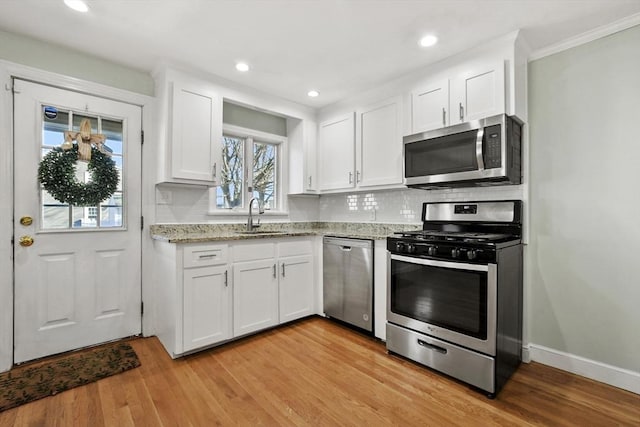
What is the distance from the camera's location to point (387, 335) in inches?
98.0

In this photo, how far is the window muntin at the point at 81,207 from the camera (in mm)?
2383

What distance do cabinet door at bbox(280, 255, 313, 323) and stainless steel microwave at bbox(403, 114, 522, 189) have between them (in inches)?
53.4

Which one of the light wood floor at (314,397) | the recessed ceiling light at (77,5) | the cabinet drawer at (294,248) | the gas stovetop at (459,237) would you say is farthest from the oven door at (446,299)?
the recessed ceiling light at (77,5)

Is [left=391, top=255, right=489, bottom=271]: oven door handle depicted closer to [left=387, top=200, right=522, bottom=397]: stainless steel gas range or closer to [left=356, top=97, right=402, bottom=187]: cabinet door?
[left=387, top=200, right=522, bottom=397]: stainless steel gas range

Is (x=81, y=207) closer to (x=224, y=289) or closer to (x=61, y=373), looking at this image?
(x=61, y=373)

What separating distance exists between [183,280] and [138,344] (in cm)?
84

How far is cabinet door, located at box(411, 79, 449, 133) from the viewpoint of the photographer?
99.5 inches

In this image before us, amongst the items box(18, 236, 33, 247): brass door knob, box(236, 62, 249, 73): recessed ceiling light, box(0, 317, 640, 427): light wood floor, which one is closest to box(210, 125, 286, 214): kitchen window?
box(236, 62, 249, 73): recessed ceiling light

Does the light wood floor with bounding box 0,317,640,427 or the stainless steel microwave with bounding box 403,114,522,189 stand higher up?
the stainless steel microwave with bounding box 403,114,522,189

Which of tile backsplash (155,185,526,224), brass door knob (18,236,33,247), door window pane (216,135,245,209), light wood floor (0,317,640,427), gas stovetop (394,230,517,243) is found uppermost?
door window pane (216,135,245,209)

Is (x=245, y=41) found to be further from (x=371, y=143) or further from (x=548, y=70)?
(x=548, y=70)

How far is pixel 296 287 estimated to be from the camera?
314 centimetres

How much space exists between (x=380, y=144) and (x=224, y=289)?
200cm

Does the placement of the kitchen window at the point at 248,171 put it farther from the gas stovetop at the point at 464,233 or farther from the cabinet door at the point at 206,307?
the gas stovetop at the point at 464,233
